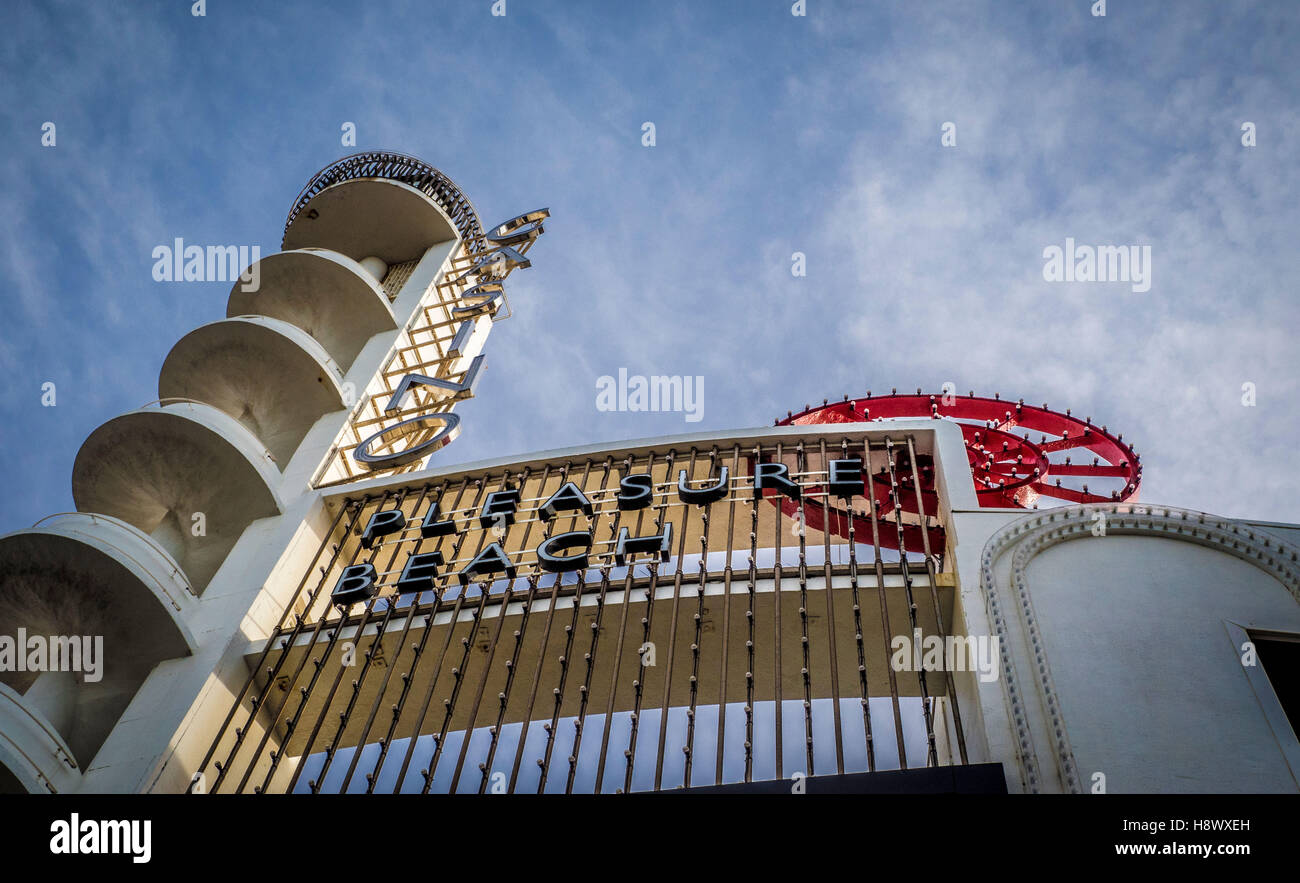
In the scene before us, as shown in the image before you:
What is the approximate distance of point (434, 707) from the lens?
1326 cm

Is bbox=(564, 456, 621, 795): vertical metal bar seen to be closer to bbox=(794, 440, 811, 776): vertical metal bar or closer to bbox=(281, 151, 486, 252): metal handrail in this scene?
bbox=(794, 440, 811, 776): vertical metal bar

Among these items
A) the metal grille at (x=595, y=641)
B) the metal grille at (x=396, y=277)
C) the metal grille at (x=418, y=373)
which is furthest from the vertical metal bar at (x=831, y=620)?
the metal grille at (x=396, y=277)

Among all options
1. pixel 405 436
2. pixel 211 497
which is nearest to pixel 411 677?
pixel 211 497

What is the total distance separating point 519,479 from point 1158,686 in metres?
8.84

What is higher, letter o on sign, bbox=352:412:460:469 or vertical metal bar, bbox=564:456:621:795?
letter o on sign, bbox=352:412:460:469

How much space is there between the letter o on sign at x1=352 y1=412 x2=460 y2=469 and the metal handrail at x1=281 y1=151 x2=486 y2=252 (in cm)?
905

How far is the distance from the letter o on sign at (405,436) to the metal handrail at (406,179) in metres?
9.05

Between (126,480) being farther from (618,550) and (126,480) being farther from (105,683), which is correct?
(618,550)

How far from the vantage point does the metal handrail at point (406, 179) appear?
28.3 m

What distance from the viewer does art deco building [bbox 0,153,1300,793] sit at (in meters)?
9.70

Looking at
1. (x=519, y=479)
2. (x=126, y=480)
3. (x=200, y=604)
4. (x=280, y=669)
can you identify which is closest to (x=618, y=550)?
(x=519, y=479)

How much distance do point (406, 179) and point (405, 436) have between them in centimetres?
1046

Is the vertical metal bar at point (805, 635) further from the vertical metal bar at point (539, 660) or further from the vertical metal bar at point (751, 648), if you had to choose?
the vertical metal bar at point (539, 660)

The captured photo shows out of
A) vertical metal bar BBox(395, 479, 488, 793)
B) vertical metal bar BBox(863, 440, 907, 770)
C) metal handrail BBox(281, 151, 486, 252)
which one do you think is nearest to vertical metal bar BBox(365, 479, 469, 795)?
vertical metal bar BBox(395, 479, 488, 793)
